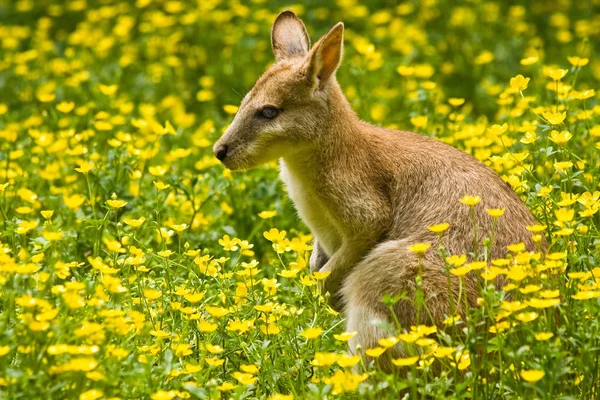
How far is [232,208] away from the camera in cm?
666

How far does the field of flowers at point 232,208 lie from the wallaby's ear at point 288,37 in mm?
929

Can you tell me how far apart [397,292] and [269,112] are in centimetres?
131

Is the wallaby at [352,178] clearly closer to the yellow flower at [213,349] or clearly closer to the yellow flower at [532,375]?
the yellow flower at [213,349]

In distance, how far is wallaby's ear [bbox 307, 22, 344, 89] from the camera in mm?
5492

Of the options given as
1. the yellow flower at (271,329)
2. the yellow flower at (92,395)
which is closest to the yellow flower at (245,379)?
the yellow flower at (271,329)

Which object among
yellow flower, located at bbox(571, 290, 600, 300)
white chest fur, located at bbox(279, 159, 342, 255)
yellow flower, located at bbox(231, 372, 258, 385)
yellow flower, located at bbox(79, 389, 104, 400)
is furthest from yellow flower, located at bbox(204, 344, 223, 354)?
yellow flower, located at bbox(571, 290, 600, 300)

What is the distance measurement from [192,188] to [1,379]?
2.58m

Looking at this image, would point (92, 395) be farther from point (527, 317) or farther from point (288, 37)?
point (288, 37)

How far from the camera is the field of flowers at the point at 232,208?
4121 millimetres

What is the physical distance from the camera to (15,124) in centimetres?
794

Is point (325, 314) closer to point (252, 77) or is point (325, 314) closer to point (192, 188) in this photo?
point (192, 188)

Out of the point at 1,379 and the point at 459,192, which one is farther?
the point at 459,192

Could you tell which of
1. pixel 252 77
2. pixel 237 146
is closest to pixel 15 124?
pixel 252 77

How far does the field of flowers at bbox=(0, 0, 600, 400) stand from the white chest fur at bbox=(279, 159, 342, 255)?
230mm
